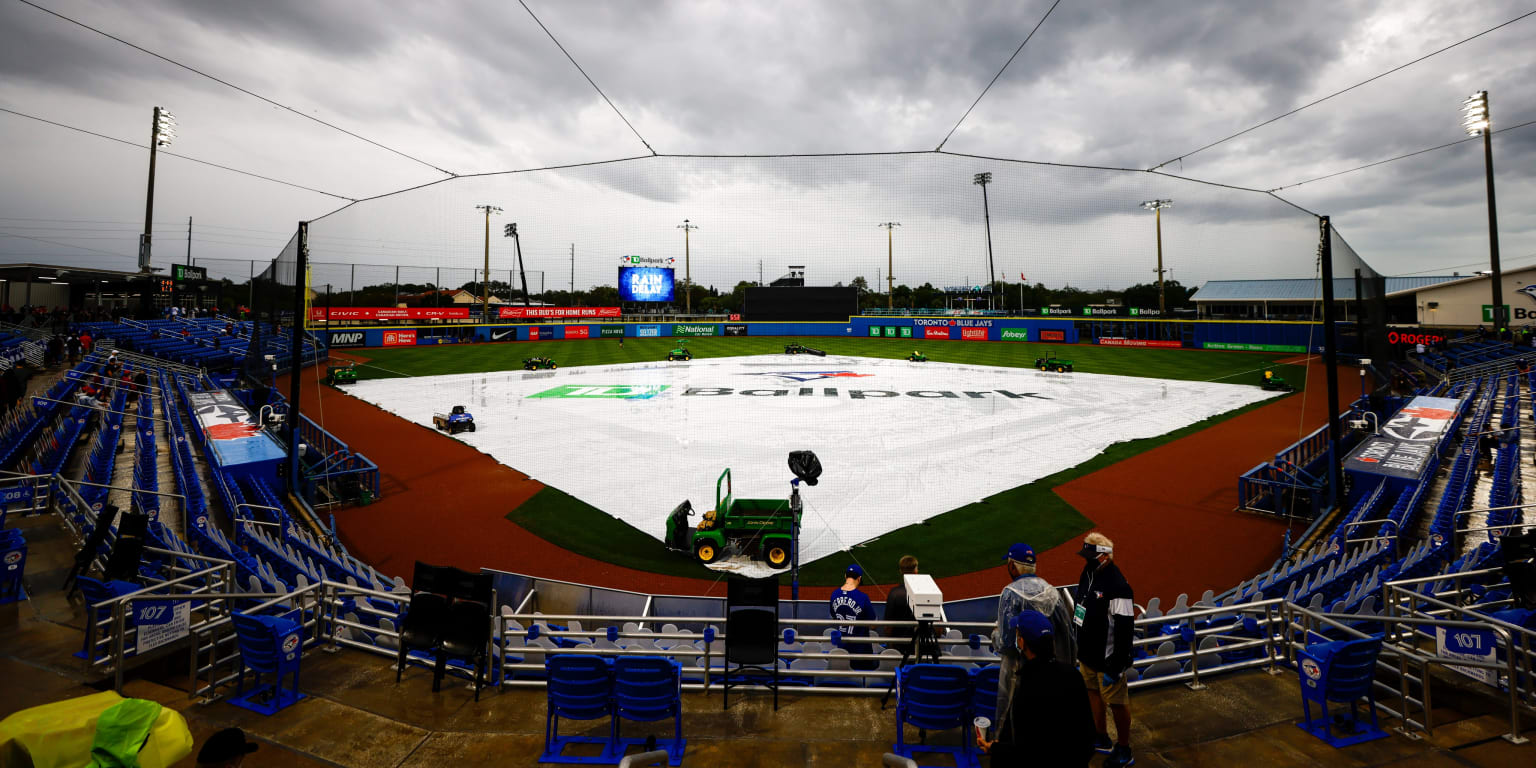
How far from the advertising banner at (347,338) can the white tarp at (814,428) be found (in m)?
23.1

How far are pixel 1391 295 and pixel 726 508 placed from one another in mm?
83885

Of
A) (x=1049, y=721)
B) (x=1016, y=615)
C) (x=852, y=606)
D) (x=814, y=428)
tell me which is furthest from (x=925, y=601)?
(x=814, y=428)

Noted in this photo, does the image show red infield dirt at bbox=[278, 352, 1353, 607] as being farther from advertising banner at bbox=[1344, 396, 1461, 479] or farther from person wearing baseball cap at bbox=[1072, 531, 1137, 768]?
person wearing baseball cap at bbox=[1072, 531, 1137, 768]

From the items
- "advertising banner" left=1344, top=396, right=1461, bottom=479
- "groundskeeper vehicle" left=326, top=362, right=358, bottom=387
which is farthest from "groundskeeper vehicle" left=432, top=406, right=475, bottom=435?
"advertising banner" left=1344, top=396, right=1461, bottom=479

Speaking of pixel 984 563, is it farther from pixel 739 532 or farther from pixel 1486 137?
pixel 1486 137

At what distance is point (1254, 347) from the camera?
52844mm

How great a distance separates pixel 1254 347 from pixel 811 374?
1623 inches

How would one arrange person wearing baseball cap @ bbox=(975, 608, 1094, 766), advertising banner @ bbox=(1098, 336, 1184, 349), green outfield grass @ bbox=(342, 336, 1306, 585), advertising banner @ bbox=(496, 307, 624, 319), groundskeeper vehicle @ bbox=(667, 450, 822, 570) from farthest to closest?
1. advertising banner @ bbox=(496, 307, 624, 319)
2. advertising banner @ bbox=(1098, 336, 1184, 349)
3. green outfield grass @ bbox=(342, 336, 1306, 585)
4. groundskeeper vehicle @ bbox=(667, 450, 822, 570)
5. person wearing baseball cap @ bbox=(975, 608, 1094, 766)

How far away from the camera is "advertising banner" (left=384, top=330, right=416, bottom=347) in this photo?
55688 millimetres

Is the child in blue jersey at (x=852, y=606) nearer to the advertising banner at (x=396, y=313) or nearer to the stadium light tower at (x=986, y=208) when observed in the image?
the stadium light tower at (x=986, y=208)

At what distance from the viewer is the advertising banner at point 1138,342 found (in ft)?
192

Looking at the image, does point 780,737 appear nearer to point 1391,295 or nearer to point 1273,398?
point 1273,398

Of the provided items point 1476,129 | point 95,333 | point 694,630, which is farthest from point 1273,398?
point 95,333

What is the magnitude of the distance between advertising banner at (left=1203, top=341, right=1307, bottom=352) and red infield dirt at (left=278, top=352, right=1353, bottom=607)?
40123 mm
